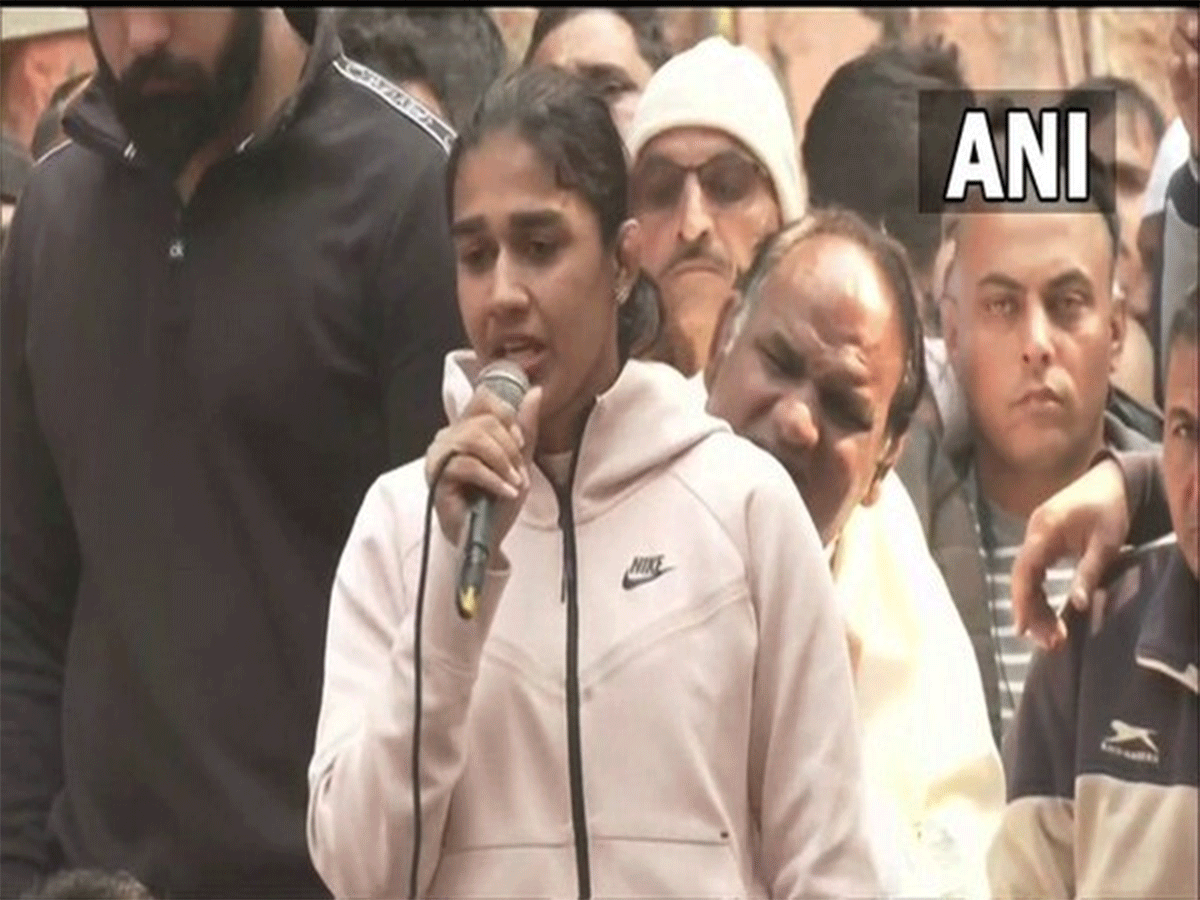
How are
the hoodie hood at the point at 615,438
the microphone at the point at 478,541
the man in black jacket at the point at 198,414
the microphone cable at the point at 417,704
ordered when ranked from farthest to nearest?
1. the man in black jacket at the point at 198,414
2. the hoodie hood at the point at 615,438
3. the microphone cable at the point at 417,704
4. the microphone at the point at 478,541

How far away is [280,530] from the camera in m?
3.59

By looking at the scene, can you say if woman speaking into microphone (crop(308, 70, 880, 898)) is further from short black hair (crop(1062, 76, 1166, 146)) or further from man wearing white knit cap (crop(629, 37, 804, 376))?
short black hair (crop(1062, 76, 1166, 146))

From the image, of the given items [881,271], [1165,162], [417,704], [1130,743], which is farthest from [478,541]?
[1165,162]

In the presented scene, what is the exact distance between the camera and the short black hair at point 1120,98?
3.61 m

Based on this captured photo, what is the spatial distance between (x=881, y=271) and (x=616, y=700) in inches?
21.8

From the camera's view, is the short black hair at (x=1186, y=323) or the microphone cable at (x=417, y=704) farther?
the short black hair at (x=1186, y=323)

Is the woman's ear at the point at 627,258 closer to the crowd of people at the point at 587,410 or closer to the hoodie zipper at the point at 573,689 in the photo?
the crowd of people at the point at 587,410

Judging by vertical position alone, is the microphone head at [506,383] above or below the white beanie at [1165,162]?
below

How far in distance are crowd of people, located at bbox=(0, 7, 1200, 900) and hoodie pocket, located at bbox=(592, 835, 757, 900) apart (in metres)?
0.20

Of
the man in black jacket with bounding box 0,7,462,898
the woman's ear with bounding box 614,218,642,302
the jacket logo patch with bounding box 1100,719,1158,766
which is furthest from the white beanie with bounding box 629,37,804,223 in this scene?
the jacket logo patch with bounding box 1100,719,1158,766

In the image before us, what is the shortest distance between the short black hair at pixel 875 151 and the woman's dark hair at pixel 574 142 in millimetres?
217

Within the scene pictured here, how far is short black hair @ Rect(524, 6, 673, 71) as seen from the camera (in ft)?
11.9

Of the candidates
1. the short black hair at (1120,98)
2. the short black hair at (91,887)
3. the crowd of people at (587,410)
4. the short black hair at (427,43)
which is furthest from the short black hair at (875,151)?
the short black hair at (91,887)

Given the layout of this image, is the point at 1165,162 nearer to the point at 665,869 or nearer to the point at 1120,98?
the point at 1120,98
